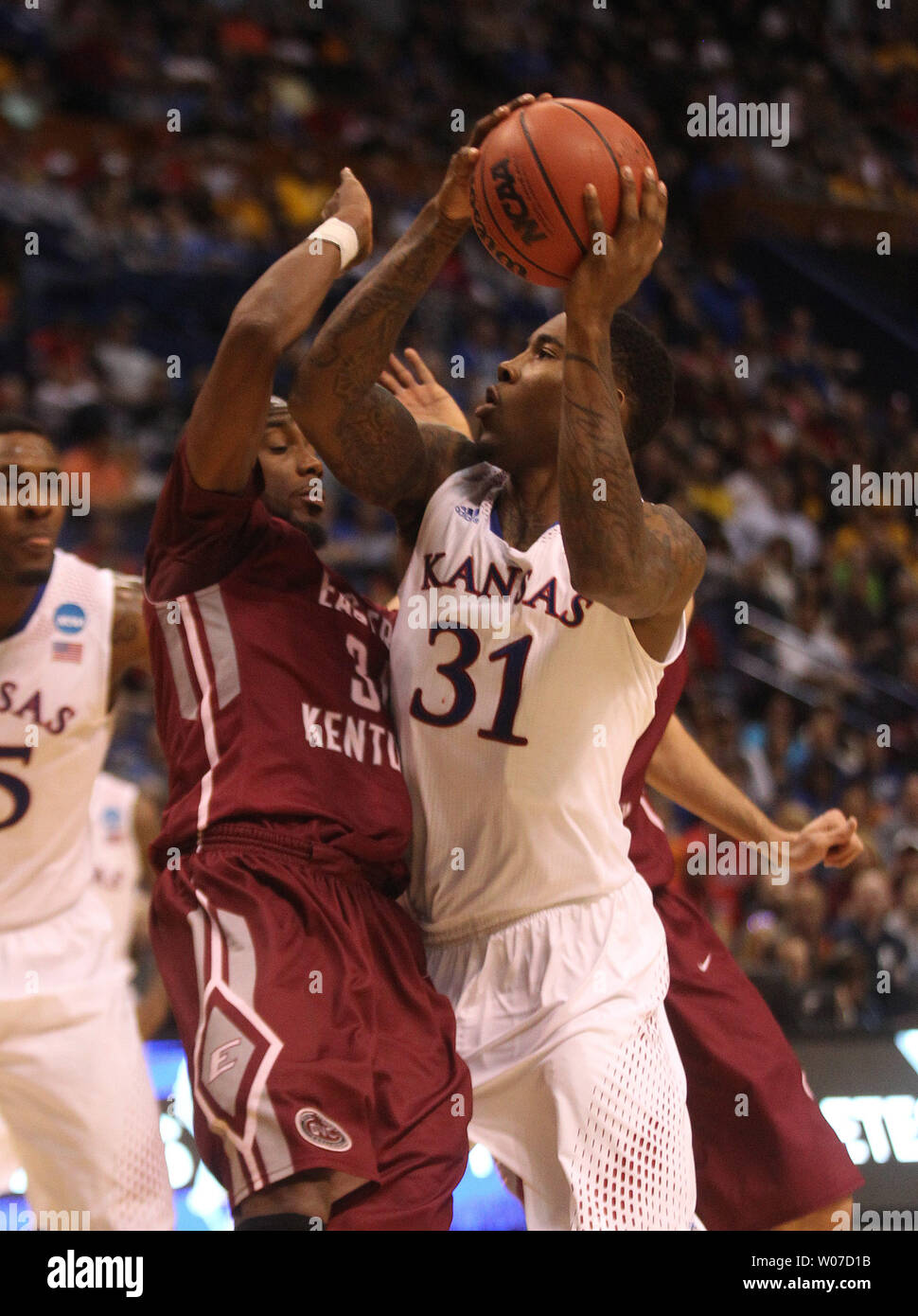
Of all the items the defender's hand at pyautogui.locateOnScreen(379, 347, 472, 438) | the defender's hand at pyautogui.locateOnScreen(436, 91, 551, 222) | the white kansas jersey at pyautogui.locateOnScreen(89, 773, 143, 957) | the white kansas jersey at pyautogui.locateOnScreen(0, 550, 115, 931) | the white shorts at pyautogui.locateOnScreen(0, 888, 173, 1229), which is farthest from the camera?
the white kansas jersey at pyautogui.locateOnScreen(89, 773, 143, 957)

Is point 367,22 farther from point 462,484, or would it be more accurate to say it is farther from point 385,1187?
point 385,1187

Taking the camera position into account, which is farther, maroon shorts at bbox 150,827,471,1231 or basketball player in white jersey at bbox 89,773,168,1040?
basketball player in white jersey at bbox 89,773,168,1040

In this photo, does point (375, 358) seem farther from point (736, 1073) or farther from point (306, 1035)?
point (736, 1073)

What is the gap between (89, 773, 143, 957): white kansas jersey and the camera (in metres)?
5.80

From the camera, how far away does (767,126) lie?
44.8 feet

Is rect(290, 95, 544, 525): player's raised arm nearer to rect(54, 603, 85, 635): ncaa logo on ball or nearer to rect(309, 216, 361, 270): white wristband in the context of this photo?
rect(309, 216, 361, 270): white wristband

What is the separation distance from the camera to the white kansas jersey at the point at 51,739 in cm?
427

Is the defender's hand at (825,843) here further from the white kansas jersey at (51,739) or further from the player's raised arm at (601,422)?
the white kansas jersey at (51,739)

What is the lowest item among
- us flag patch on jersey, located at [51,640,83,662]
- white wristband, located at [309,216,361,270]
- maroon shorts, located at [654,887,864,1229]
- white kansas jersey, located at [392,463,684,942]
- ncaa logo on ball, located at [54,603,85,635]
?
maroon shorts, located at [654,887,864,1229]

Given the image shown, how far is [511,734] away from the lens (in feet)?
9.98

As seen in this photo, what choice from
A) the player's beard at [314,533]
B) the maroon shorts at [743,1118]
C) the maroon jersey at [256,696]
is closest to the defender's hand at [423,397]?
the player's beard at [314,533]

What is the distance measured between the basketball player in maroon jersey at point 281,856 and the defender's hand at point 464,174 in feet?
0.67

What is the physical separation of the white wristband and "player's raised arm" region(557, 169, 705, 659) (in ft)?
1.73

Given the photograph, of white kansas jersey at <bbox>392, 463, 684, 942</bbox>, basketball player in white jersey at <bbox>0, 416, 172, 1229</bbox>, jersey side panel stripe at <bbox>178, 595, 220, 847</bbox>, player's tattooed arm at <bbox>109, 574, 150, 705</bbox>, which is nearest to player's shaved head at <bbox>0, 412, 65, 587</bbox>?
basketball player in white jersey at <bbox>0, 416, 172, 1229</bbox>
